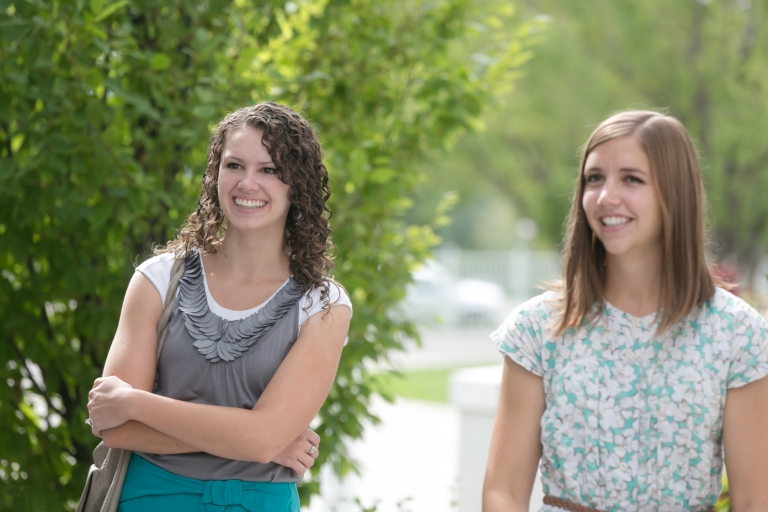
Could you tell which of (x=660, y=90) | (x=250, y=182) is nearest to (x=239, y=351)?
(x=250, y=182)

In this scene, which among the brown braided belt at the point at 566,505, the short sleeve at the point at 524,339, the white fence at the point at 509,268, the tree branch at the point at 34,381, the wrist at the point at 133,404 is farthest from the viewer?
the white fence at the point at 509,268

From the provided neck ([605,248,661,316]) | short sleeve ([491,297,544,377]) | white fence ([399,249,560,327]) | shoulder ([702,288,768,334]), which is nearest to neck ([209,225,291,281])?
short sleeve ([491,297,544,377])

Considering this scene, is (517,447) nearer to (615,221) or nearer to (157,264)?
(615,221)

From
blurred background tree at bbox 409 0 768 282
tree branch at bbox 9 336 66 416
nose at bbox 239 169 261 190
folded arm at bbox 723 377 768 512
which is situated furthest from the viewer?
blurred background tree at bbox 409 0 768 282

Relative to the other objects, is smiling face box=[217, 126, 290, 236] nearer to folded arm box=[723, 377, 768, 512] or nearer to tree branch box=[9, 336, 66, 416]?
folded arm box=[723, 377, 768, 512]

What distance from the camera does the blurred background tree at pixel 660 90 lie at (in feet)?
37.8

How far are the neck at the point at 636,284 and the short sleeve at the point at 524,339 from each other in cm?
21

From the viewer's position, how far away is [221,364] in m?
1.93

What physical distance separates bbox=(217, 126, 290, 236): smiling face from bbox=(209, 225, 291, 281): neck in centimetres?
7

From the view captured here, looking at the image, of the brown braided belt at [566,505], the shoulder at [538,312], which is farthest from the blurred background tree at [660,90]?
the brown braided belt at [566,505]

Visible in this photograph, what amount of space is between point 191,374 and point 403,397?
8978 millimetres

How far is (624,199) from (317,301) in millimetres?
824

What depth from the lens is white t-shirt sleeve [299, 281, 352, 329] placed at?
6.51 feet

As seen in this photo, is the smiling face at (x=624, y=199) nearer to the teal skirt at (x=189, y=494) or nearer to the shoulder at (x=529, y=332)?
the shoulder at (x=529, y=332)
